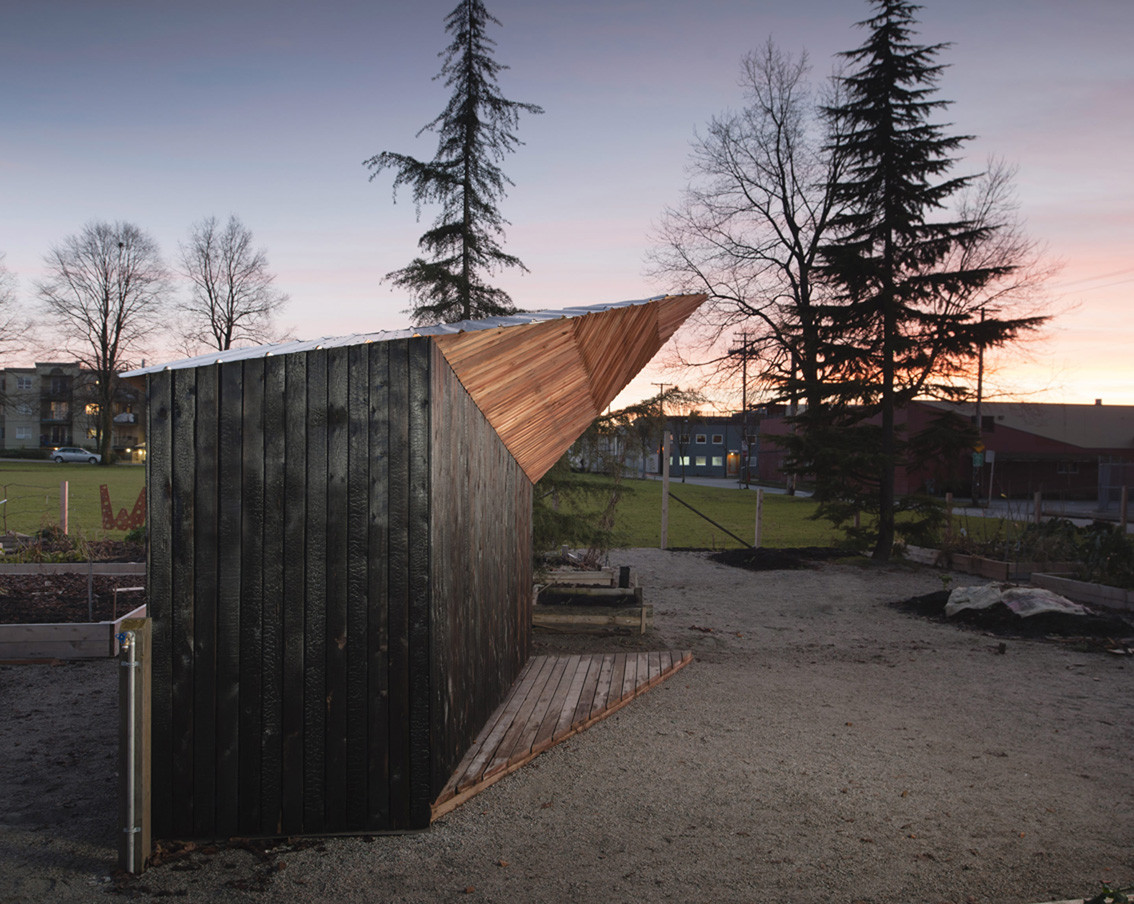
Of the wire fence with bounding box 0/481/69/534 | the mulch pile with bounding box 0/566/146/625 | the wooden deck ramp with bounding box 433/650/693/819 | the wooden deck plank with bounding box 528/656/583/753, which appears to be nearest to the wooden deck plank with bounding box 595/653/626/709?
the wooden deck ramp with bounding box 433/650/693/819

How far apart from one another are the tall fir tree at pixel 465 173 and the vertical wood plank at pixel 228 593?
7.66 meters

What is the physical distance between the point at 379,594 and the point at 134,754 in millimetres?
1302

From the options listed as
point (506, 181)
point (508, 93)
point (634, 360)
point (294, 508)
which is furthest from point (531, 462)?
point (508, 93)

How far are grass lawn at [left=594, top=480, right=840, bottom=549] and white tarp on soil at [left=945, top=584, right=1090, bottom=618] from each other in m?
4.79

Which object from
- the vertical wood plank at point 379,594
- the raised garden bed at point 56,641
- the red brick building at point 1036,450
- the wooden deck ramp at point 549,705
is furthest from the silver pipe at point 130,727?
the red brick building at point 1036,450

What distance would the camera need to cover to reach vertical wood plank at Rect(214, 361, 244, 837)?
3.74 meters

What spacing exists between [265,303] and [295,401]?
137 feet

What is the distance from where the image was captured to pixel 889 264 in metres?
14.8

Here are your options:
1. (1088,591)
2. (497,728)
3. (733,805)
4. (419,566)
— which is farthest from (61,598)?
(1088,591)

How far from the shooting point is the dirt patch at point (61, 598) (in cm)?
823

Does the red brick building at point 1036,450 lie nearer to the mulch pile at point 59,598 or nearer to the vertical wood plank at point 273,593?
the mulch pile at point 59,598

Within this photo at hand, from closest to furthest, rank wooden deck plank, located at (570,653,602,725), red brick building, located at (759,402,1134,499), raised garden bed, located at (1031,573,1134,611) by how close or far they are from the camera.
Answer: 1. wooden deck plank, located at (570,653,602,725)
2. raised garden bed, located at (1031,573,1134,611)
3. red brick building, located at (759,402,1134,499)

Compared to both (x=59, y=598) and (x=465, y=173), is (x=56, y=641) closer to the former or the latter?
(x=59, y=598)

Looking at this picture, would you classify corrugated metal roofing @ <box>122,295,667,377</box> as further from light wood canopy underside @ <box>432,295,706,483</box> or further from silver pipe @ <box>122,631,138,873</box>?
silver pipe @ <box>122,631,138,873</box>
